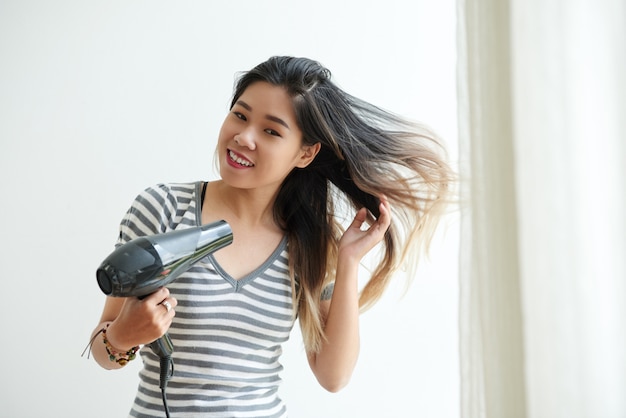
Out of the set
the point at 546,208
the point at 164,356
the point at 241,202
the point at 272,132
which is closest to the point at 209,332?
the point at 164,356

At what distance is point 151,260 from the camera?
999mm

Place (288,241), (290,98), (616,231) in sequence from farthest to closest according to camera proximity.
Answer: (288,241) < (290,98) < (616,231)

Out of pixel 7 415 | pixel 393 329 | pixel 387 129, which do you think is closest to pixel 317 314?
pixel 387 129

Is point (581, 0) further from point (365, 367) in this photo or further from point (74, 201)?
point (74, 201)

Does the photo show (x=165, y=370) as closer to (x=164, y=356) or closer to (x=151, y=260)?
(x=164, y=356)

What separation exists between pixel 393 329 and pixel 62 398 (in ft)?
3.13

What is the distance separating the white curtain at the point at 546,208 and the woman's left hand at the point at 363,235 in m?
0.70

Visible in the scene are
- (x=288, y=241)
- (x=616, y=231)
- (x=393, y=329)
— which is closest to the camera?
(x=616, y=231)

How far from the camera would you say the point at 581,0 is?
0.59 meters

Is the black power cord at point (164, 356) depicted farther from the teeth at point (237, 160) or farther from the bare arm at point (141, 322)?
the teeth at point (237, 160)

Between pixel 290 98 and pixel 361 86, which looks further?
pixel 361 86

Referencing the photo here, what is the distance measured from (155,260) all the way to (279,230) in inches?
19.0

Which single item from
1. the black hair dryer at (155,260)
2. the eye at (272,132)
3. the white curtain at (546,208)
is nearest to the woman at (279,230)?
the eye at (272,132)

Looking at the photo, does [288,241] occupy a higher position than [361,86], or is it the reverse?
[361,86]
